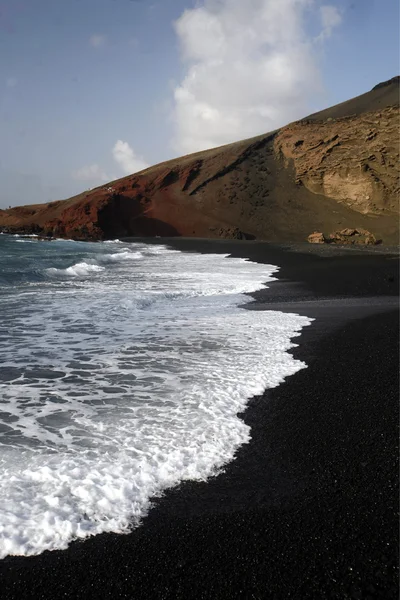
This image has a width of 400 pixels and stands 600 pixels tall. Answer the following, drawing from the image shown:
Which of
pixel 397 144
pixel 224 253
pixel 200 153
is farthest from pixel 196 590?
pixel 200 153

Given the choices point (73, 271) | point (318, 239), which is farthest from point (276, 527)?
point (318, 239)

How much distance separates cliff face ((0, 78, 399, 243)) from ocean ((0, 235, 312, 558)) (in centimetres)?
3939

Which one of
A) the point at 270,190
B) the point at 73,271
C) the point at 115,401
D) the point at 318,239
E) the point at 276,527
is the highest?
the point at 270,190

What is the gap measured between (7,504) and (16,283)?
44.1 feet

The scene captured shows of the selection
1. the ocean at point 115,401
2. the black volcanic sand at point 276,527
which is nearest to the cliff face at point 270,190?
the ocean at point 115,401

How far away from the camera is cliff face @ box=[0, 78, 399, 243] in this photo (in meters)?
48.0

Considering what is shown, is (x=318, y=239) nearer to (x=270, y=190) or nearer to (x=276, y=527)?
(x=270, y=190)

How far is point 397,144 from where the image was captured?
151 feet

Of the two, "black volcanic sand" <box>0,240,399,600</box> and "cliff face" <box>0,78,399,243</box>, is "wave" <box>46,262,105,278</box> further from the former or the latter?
"cliff face" <box>0,78,399,243</box>

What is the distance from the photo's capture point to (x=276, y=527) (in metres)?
2.77

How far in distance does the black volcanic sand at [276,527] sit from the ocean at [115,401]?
0.20m

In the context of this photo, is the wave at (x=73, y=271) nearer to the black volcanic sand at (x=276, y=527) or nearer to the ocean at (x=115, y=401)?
the ocean at (x=115, y=401)

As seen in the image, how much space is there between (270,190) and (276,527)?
188 ft

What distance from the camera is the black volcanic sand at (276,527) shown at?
231cm
